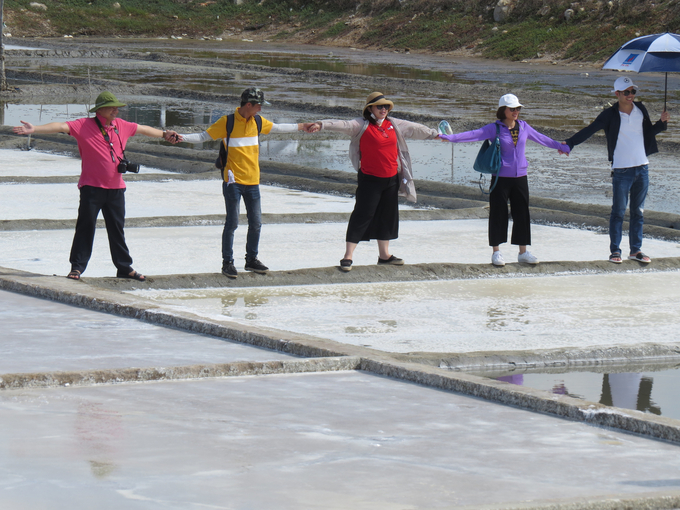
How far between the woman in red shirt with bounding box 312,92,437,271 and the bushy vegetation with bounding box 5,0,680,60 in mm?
31183

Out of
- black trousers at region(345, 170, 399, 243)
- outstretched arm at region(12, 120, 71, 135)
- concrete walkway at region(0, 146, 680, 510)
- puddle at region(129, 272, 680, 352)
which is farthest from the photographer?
black trousers at region(345, 170, 399, 243)

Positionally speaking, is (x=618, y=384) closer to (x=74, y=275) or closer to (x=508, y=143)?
(x=508, y=143)

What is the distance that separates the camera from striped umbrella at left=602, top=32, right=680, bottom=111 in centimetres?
884

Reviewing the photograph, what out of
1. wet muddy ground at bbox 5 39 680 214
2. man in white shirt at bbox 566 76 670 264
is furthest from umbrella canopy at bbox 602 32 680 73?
wet muddy ground at bbox 5 39 680 214

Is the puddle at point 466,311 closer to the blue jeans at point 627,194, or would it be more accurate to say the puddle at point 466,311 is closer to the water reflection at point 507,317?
the water reflection at point 507,317

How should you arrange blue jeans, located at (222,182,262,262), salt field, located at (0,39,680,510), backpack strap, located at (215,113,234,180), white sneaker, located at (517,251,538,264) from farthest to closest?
white sneaker, located at (517,251,538,264) → blue jeans, located at (222,182,262,262) → backpack strap, located at (215,113,234,180) → salt field, located at (0,39,680,510)

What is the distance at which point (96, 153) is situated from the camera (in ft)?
24.6

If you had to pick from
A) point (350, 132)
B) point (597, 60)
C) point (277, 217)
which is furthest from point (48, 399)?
point (597, 60)

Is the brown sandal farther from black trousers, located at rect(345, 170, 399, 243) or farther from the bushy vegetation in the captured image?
the bushy vegetation

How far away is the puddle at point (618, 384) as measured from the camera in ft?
17.9

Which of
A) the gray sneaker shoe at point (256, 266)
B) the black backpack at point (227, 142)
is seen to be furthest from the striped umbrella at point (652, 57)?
the gray sneaker shoe at point (256, 266)

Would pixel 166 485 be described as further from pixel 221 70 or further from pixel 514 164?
pixel 221 70

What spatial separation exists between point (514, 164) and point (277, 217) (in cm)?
323

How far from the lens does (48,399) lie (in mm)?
4793
